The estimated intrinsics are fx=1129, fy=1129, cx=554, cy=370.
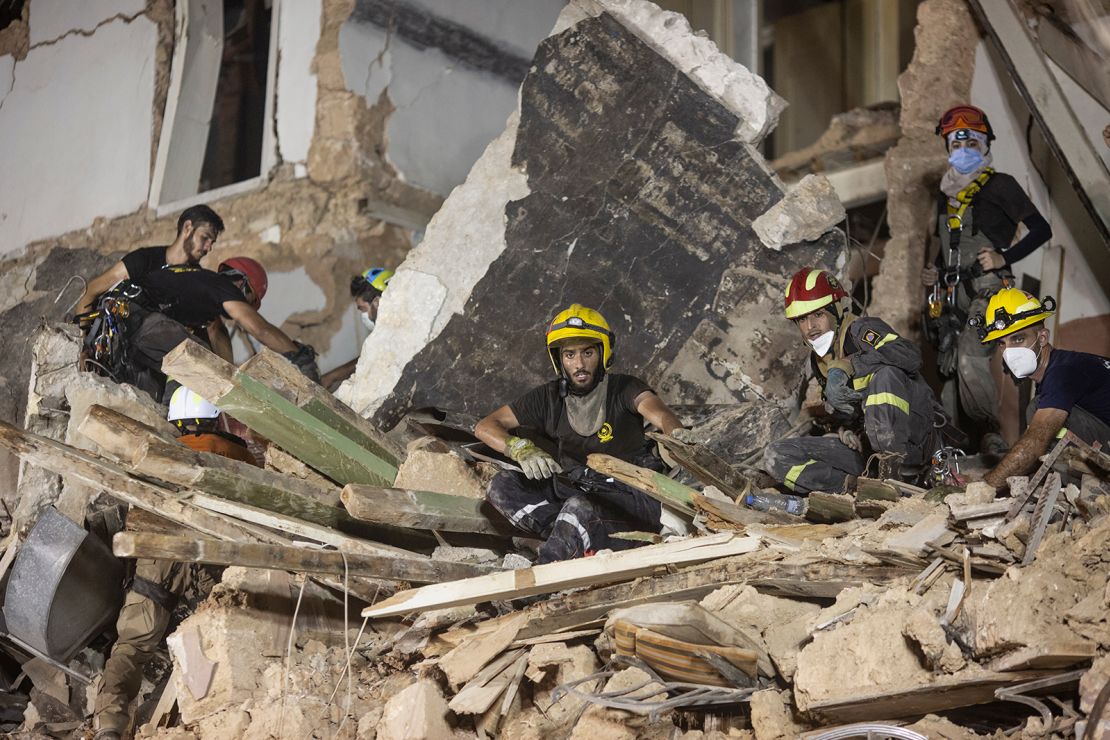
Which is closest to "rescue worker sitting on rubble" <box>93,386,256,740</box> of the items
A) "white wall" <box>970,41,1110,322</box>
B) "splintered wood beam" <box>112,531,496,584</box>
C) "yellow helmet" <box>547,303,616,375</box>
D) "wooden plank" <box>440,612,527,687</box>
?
"splintered wood beam" <box>112,531,496,584</box>

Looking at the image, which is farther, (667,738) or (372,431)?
(372,431)

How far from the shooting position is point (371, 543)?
5188mm

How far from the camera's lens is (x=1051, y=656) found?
288 centimetres

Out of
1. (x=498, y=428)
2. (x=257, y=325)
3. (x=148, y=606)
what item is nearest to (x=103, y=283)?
(x=257, y=325)

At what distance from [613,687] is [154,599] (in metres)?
3.10

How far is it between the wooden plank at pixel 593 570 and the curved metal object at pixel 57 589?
2617 mm

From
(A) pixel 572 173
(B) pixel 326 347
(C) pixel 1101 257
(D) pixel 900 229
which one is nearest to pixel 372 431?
(A) pixel 572 173

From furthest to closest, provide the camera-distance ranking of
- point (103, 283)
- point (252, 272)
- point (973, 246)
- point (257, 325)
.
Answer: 1. point (252, 272)
2. point (103, 283)
3. point (257, 325)
4. point (973, 246)

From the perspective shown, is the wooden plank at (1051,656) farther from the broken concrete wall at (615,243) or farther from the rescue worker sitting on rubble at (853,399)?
the broken concrete wall at (615,243)

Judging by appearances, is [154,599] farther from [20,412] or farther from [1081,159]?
[1081,159]

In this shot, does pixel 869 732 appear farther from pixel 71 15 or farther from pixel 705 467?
pixel 71 15

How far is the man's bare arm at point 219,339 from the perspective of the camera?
7.10 metres

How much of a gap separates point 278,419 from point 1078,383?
3.55 metres

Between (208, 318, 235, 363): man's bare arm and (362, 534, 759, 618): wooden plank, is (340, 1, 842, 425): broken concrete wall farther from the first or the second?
(362, 534, 759, 618): wooden plank
